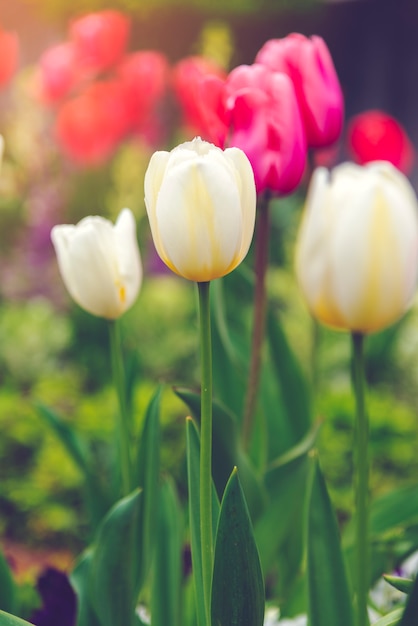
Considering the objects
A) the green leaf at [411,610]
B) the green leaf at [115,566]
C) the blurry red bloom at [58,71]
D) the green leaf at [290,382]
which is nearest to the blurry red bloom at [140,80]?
the blurry red bloom at [58,71]

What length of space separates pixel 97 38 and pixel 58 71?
0.17 m

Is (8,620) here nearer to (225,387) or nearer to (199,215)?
(199,215)

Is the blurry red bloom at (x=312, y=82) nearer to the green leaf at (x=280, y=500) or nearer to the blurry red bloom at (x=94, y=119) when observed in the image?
the green leaf at (x=280, y=500)

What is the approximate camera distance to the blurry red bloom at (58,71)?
104 inches

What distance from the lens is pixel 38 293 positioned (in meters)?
3.38

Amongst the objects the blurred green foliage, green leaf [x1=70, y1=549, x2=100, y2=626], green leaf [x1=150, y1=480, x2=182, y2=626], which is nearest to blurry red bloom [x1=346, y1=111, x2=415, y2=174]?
green leaf [x1=150, y1=480, x2=182, y2=626]

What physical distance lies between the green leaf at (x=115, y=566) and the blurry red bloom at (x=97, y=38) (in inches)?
82.4

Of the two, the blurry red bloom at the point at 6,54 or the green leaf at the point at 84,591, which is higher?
the blurry red bloom at the point at 6,54

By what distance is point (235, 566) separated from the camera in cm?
71

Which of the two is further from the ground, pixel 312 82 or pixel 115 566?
pixel 312 82

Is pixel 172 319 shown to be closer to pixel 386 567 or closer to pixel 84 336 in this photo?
pixel 84 336

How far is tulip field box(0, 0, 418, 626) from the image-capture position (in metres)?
0.68

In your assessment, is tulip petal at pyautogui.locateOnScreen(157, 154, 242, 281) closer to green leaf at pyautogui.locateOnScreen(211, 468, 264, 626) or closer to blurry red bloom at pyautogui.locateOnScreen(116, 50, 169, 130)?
green leaf at pyautogui.locateOnScreen(211, 468, 264, 626)

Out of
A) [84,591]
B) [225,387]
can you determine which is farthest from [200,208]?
[225,387]
